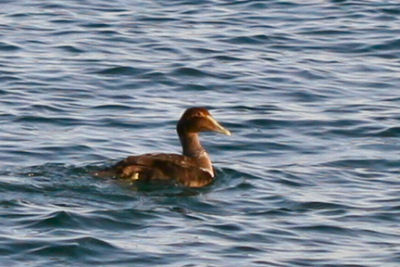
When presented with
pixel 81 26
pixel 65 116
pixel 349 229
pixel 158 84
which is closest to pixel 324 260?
pixel 349 229

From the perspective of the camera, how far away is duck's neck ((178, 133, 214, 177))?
15633mm

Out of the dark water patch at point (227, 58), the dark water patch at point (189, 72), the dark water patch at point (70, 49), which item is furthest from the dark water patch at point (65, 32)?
the dark water patch at point (189, 72)

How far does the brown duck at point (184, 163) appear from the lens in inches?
588

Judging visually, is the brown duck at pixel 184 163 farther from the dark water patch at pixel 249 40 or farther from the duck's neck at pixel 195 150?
the dark water patch at pixel 249 40

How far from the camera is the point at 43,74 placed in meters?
20.5

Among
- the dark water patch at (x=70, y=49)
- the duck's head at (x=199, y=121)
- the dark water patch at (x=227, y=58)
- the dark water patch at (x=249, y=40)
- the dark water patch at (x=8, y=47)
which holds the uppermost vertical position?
the duck's head at (x=199, y=121)

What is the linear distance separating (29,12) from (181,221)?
11.8 metres

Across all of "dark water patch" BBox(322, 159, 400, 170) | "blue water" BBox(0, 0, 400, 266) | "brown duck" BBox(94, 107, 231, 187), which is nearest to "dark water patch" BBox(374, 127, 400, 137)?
"blue water" BBox(0, 0, 400, 266)

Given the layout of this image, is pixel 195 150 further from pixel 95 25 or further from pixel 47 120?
pixel 95 25

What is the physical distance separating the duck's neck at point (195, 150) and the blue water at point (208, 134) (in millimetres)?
224

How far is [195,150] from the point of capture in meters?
15.9

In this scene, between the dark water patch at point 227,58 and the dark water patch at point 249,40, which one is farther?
the dark water patch at point 249,40

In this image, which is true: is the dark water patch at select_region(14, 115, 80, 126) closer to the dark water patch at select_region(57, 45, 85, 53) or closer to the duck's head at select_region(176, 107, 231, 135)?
the duck's head at select_region(176, 107, 231, 135)

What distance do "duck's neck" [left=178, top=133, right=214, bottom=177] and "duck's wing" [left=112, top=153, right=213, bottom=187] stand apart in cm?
10
